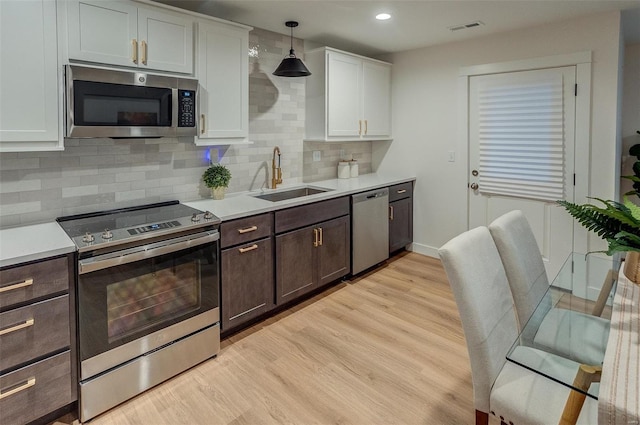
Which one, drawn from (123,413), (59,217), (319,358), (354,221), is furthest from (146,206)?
(354,221)

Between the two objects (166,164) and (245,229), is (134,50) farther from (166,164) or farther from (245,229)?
(245,229)

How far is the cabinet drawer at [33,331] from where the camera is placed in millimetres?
1713

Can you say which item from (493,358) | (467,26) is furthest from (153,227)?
(467,26)

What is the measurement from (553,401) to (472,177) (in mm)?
3042

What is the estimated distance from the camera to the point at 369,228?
12.7 feet

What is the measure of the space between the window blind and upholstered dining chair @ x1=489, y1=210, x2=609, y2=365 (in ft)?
6.24

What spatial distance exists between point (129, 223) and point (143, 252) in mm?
318

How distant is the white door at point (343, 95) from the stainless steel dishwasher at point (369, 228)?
28.1 inches

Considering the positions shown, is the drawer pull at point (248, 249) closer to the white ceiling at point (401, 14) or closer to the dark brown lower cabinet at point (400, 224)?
the white ceiling at point (401, 14)

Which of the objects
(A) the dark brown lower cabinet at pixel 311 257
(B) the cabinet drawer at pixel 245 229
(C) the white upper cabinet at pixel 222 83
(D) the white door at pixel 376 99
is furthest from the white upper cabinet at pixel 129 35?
(D) the white door at pixel 376 99

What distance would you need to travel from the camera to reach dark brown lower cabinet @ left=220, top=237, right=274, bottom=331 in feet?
8.59

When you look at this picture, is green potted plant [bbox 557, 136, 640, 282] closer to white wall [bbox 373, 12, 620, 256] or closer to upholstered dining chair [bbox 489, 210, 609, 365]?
upholstered dining chair [bbox 489, 210, 609, 365]

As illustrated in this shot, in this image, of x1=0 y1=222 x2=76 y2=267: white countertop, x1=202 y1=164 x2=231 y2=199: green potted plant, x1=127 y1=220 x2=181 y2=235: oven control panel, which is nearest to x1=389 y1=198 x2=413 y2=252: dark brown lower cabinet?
x1=202 y1=164 x2=231 y2=199: green potted plant

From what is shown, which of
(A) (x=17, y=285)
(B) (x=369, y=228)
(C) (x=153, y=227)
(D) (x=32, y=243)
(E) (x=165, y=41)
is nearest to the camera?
(A) (x=17, y=285)
